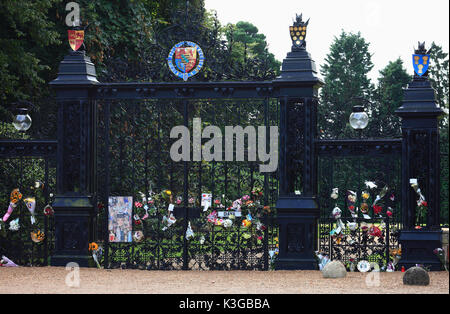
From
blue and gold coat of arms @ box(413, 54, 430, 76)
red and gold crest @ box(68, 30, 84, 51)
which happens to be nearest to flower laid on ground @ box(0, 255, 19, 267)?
red and gold crest @ box(68, 30, 84, 51)

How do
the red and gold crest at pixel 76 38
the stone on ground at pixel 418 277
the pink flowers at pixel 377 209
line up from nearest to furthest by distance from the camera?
the stone on ground at pixel 418 277 < the pink flowers at pixel 377 209 < the red and gold crest at pixel 76 38

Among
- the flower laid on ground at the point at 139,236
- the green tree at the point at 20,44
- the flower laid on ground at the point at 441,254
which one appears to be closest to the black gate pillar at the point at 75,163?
the flower laid on ground at the point at 139,236

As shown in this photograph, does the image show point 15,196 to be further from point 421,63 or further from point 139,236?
point 421,63

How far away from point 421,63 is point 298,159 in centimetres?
260

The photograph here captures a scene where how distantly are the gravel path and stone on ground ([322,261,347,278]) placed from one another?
148 mm

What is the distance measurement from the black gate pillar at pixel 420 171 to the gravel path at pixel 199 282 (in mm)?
609

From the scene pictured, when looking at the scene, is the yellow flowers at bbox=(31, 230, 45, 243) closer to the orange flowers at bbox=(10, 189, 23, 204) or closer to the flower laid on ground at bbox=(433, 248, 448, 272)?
the orange flowers at bbox=(10, 189, 23, 204)

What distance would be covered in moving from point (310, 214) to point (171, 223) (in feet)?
8.23

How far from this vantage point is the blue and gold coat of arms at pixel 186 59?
1338 centimetres

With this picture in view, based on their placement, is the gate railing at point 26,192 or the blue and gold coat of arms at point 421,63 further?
the gate railing at point 26,192

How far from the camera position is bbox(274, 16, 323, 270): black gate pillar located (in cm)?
1278

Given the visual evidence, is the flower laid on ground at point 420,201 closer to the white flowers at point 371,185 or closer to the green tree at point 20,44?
the white flowers at point 371,185
